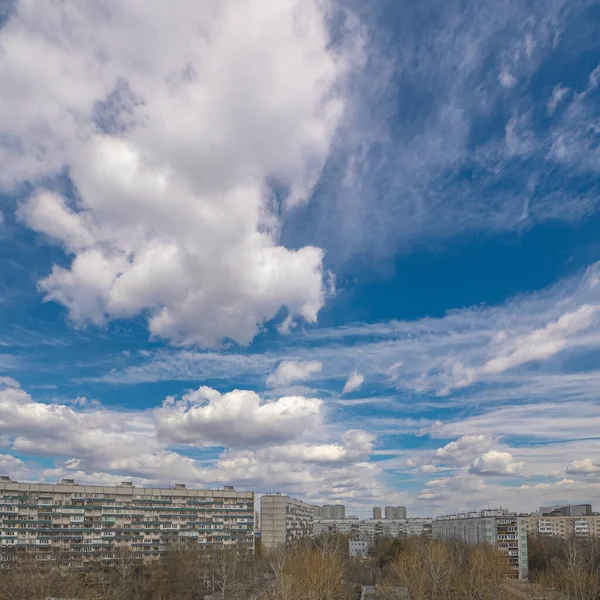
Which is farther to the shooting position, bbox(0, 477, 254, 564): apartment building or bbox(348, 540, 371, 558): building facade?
bbox(348, 540, 371, 558): building facade

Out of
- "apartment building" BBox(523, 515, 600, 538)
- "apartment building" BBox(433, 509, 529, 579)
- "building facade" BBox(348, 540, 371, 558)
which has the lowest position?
"building facade" BBox(348, 540, 371, 558)

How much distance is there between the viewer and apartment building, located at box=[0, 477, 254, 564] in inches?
3049

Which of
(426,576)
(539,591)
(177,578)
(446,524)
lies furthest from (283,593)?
(446,524)

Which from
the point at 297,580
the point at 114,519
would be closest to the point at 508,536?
the point at 114,519

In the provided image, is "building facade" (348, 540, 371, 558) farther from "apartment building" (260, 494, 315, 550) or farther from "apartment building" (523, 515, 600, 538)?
"apartment building" (523, 515, 600, 538)

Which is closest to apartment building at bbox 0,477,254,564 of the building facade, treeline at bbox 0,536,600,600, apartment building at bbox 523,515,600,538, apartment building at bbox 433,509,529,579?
treeline at bbox 0,536,600,600

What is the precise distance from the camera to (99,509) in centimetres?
8325

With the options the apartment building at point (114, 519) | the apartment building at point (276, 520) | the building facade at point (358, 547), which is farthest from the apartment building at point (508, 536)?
the apartment building at point (114, 519)

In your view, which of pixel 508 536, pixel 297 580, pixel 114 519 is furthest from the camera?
pixel 508 536

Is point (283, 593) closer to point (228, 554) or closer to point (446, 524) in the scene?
point (228, 554)

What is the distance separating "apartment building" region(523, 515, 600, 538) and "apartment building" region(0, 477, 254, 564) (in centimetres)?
11219

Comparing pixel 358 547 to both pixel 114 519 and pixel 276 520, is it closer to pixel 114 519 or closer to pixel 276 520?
pixel 276 520

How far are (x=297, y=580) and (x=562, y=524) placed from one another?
162 m

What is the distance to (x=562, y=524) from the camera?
569 ft
